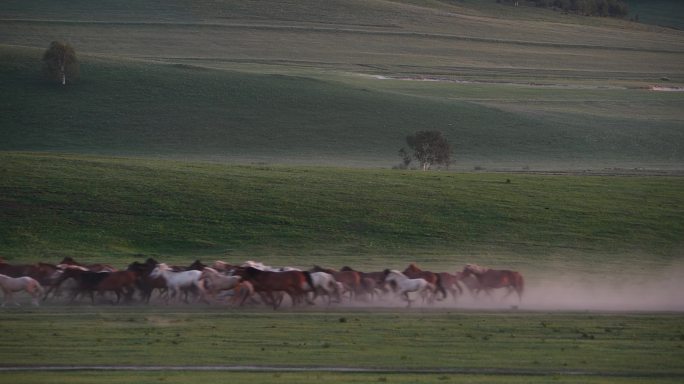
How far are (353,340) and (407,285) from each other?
4766mm

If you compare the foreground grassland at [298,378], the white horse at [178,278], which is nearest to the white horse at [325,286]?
the white horse at [178,278]

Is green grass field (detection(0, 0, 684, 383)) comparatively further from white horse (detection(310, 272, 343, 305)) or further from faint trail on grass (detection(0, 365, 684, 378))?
white horse (detection(310, 272, 343, 305))

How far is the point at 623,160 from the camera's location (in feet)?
196

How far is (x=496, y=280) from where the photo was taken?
73.1 feet

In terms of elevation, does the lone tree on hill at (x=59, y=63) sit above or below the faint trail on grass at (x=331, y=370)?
above

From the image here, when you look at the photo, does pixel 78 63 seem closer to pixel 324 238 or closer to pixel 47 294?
pixel 324 238

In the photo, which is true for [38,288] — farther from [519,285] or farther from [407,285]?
[519,285]

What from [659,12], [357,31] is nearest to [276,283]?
[357,31]

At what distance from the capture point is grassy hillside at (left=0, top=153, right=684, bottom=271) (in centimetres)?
2739

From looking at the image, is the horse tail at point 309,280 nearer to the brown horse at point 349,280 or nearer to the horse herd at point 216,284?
the horse herd at point 216,284

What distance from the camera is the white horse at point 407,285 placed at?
21.2m

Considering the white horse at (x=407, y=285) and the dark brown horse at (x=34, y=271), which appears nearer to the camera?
the dark brown horse at (x=34, y=271)

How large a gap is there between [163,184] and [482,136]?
35.7 m

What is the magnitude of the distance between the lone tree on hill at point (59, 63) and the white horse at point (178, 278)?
163ft
